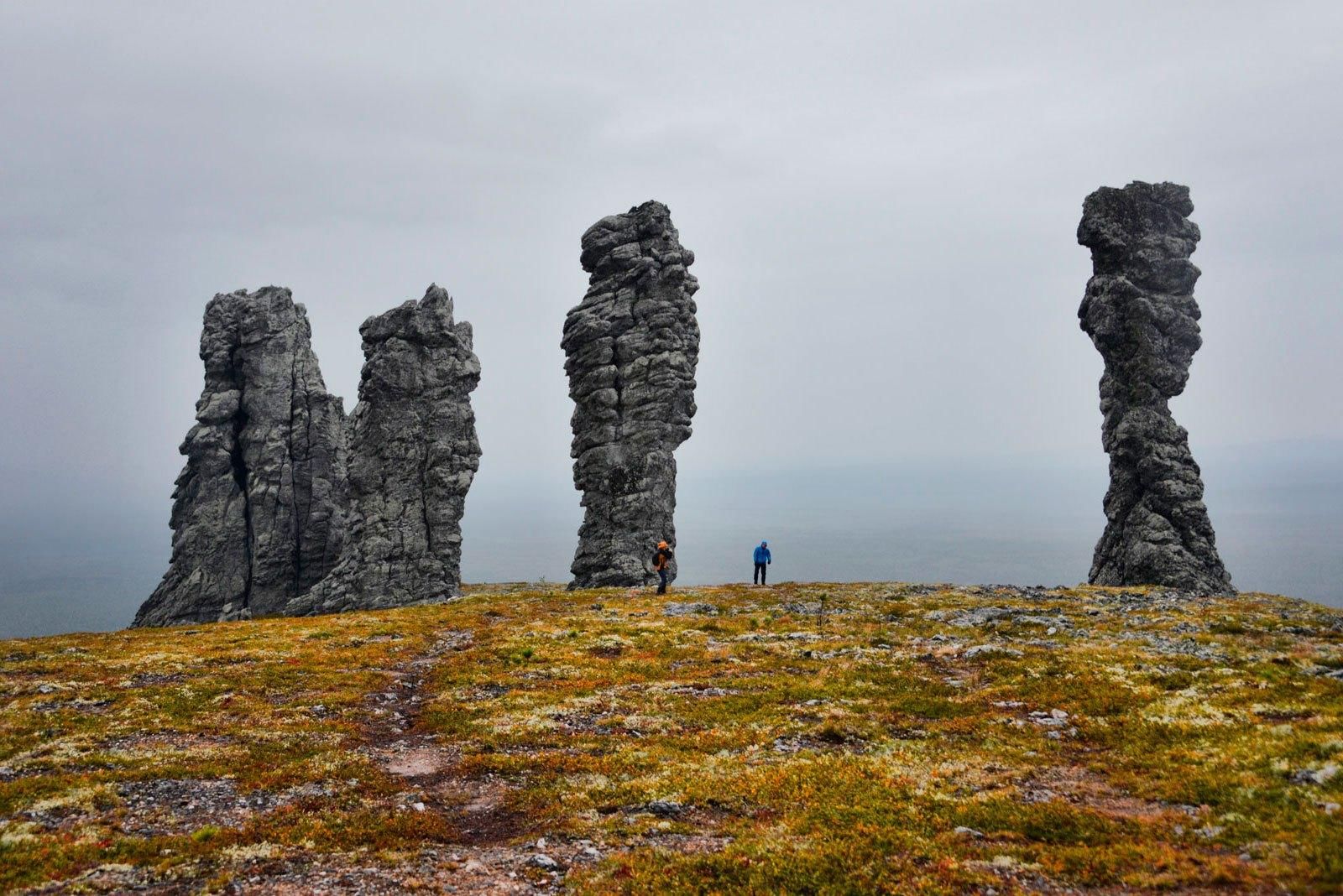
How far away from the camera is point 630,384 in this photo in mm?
86062

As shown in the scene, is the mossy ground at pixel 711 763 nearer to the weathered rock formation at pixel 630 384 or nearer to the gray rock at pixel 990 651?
the gray rock at pixel 990 651

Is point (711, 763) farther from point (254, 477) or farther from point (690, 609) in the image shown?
point (254, 477)

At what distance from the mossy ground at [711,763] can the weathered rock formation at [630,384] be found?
126ft

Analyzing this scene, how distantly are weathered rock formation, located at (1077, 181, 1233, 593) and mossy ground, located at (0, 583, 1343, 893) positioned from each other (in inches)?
1103

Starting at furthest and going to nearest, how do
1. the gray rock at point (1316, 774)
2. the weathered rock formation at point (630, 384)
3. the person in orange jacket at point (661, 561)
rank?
the weathered rock formation at point (630, 384) → the person in orange jacket at point (661, 561) → the gray rock at point (1316, 774)

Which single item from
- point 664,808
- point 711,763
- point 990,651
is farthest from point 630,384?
point 664,808

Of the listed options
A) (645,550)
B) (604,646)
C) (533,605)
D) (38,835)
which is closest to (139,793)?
(38,835)

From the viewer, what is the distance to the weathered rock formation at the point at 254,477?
102 m

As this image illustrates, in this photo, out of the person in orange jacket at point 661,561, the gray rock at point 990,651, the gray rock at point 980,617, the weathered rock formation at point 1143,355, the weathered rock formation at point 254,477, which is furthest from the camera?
the weathered rock formation at point 254,477

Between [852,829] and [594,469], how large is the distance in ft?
227

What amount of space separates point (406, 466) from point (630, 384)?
1130 inches

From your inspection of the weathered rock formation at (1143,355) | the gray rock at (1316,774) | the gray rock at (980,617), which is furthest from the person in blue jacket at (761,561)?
the gray rock at (1316,774)

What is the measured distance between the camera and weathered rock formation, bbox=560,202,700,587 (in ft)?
272

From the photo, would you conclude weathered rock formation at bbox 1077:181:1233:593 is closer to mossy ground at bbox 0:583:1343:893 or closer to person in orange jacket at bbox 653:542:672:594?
mossy ground at bbox 0:583:1343:893
